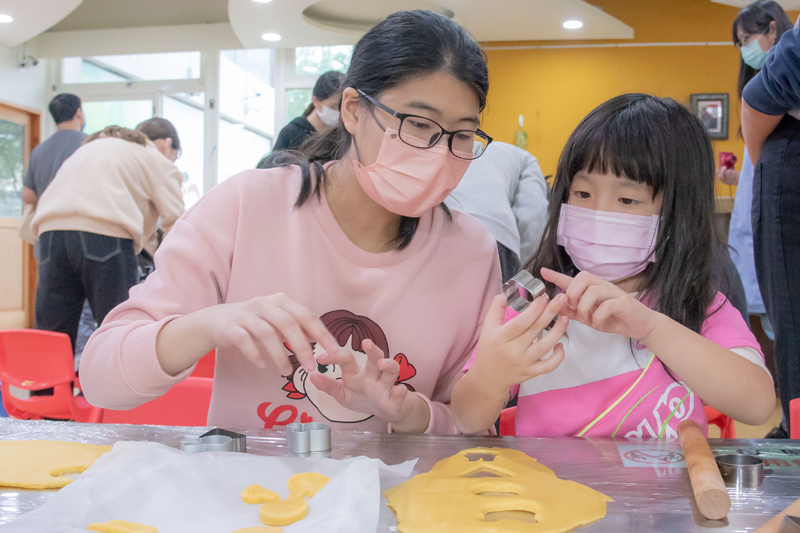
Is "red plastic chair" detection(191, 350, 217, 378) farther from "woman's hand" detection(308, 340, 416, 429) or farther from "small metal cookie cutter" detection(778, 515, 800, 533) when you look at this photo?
"small metal cookie cutter" detection(778, 515, 800, 533)

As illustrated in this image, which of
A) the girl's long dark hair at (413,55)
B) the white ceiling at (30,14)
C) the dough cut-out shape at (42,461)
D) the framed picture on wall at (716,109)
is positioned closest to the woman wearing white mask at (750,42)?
the girl's long dark hair at (413,55)

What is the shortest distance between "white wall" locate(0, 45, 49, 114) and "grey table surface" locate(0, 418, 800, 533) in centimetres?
682

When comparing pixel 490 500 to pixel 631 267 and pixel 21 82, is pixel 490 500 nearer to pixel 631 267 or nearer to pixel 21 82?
pixel 631 267

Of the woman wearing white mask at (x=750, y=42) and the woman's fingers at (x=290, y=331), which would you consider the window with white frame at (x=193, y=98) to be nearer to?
the woman wearing white mask at (x=750, y=42)

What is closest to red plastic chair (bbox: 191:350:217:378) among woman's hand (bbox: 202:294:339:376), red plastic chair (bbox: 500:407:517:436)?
red plastic chair (bbox: 500:407:517:436)

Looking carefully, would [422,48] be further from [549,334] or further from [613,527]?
[613,527]

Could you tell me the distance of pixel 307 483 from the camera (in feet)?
2.30

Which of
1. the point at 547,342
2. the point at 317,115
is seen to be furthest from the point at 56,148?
the point at 547,342

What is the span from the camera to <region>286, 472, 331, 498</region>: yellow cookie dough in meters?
0.68

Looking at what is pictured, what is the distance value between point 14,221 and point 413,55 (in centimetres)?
674

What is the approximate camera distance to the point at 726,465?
73cm

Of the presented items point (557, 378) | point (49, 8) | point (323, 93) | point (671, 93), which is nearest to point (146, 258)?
point (323, 93)

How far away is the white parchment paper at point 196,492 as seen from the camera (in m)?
0.61

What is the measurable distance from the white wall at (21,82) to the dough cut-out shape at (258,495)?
7.18 m
